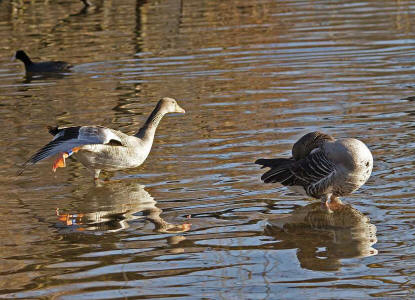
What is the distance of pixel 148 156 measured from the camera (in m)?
12.2

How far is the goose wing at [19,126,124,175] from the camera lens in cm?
1054

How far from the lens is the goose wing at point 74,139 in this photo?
1054 centimetres

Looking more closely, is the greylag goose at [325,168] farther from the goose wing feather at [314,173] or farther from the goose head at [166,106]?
the goose head at [166,106]

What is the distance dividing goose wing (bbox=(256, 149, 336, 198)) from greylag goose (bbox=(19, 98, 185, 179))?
1.95 m

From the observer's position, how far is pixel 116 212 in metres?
9.79

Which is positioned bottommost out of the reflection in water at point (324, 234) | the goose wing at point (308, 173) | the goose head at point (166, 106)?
the reflection in water at point (324, 234)

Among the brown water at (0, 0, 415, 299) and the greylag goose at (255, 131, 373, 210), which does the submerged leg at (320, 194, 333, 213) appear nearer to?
the greylag goose at (255, 131, 373, 210)

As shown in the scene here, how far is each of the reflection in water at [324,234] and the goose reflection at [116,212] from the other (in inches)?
41.2

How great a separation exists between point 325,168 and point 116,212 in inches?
93.7

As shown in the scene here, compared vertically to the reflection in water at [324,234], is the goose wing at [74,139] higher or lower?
higher

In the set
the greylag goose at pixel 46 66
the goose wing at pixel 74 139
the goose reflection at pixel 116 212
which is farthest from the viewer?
the greylag goose at pixel 46 66

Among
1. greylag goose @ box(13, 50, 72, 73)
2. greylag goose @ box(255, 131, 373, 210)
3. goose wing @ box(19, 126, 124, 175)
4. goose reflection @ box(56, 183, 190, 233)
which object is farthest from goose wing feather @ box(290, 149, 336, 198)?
greylag goose @ box(13, 50, 72, 73)

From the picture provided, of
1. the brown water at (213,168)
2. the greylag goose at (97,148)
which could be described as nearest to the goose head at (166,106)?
the brown water at (213,168)

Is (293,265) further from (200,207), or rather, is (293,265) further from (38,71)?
(38,71)
